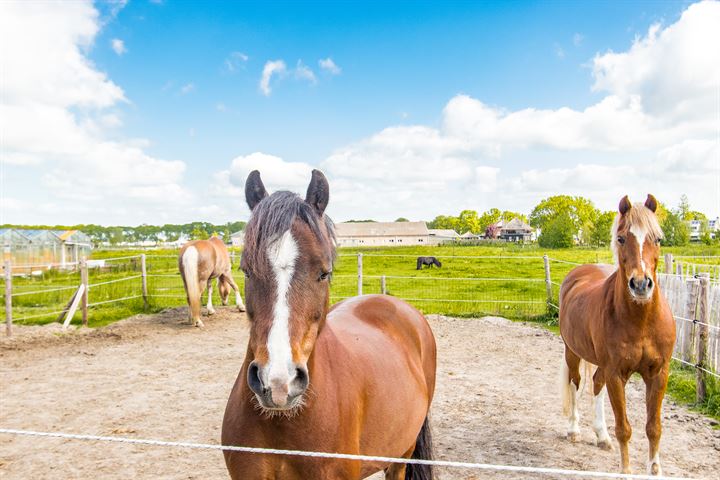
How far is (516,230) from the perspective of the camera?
92.0 m

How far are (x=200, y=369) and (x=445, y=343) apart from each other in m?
4.33

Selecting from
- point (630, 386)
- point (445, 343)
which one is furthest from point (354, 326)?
point (445, 343)

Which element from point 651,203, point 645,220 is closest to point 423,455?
point 645,220

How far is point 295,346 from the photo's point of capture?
1455 millimetres

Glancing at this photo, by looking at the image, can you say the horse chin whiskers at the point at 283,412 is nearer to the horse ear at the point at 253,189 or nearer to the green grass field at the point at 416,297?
the horse ear at the point at 253,189

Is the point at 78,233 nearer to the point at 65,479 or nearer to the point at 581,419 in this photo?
the point at 65,479

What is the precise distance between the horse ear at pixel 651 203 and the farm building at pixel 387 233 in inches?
2751

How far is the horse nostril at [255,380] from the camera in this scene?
140cm

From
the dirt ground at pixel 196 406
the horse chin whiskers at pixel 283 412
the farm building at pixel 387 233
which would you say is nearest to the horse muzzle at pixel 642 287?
the dirt ground at pixel 196 406

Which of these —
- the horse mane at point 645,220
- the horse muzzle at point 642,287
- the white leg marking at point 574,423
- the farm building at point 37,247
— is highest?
the horse mane at point 645,220

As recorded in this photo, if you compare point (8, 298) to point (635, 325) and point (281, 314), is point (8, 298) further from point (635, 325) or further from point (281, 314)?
point (635, 325)

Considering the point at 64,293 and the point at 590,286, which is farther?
the point at 64,293

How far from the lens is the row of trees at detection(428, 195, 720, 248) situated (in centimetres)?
3397

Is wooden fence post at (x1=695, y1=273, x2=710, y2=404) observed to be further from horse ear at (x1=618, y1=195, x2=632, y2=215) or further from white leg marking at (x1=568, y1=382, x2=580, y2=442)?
horse ear at (x1=618, y1=195, x2=632, y2=215)
